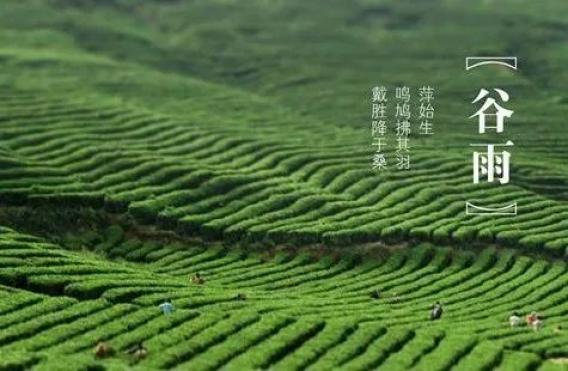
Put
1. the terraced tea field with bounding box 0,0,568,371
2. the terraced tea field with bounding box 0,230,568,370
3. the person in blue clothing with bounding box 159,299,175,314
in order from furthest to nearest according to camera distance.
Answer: the person in blue clothing with bounding box 159,299,175,314 < the terraced tea field with bounding box 0,0,568,371 < the terraced tea field with bounding box 0,230,568,370

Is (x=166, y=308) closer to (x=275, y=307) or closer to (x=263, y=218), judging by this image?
(x=275, y=307)

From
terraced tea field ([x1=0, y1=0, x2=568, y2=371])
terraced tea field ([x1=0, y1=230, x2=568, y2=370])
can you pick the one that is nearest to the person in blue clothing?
terraced tea field ([x1=0, y1=230, x2=568, y2=370])

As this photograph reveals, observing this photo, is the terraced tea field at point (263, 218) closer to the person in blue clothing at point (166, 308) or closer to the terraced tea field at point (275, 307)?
the terraced tea field at point (275, 307)

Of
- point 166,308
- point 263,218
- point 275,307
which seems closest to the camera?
point 166,308

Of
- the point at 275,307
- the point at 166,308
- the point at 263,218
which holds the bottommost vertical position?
the point at 275,307

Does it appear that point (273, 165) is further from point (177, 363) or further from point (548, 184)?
point (177, 363)

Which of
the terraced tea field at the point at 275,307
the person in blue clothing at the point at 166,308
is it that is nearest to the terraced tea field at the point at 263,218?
the terraced tea field at the point at 275,307

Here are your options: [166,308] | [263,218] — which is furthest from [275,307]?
[263,218]

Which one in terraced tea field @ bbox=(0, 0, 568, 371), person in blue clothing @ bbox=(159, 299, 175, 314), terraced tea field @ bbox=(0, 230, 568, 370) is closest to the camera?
terraced tea field @ bbox=(0, 230, 568, 370)

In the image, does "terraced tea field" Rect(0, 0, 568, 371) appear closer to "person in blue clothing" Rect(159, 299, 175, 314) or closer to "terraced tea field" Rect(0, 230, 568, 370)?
"terraced tea field" Rect(0, 230, 568, 370)
